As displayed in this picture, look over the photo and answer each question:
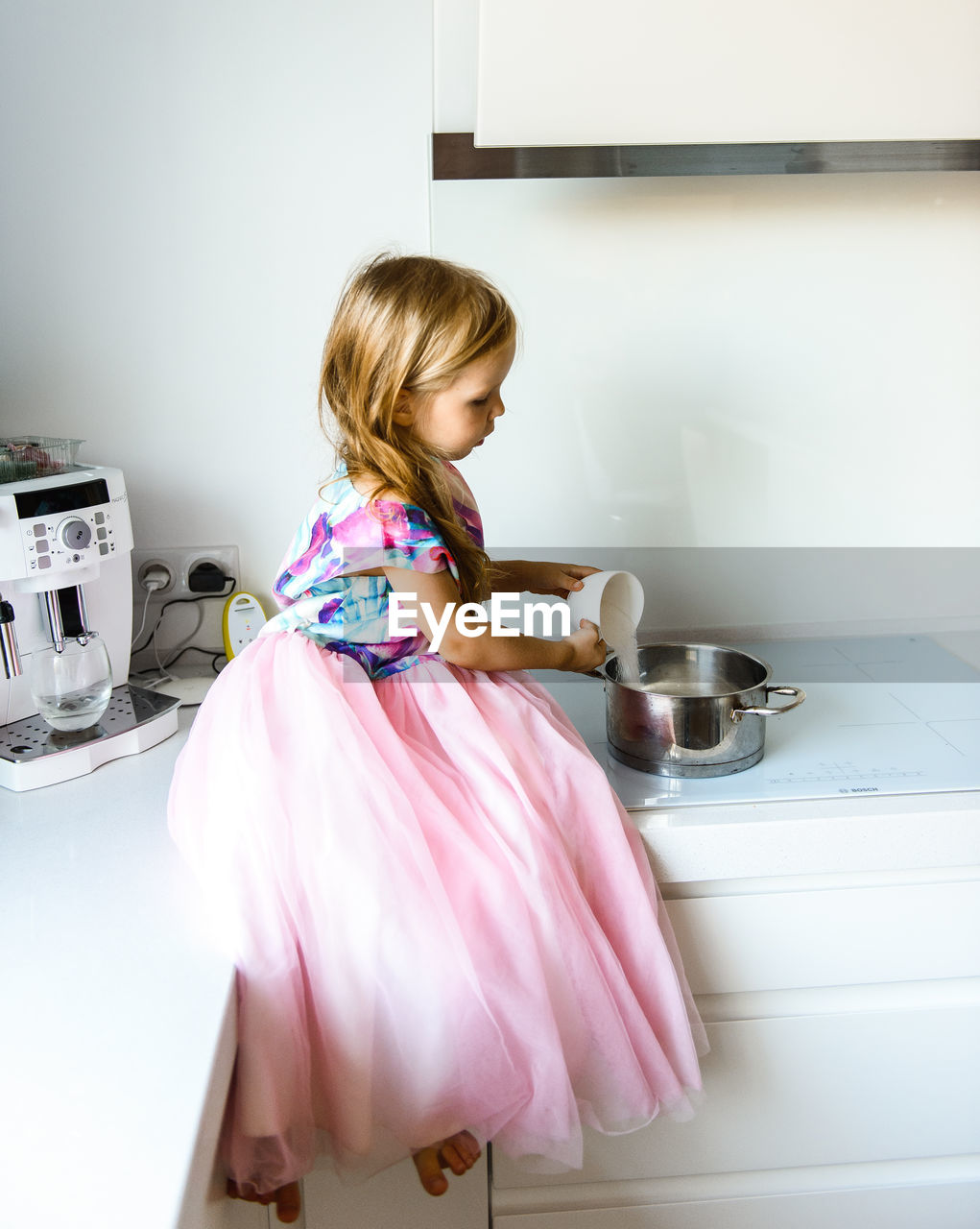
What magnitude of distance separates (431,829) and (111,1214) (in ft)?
1.41

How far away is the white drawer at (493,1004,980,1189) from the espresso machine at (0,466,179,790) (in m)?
0.63

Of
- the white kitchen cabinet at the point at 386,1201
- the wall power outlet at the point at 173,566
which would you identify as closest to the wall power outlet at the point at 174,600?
the wall power outlet at the point at 173,566

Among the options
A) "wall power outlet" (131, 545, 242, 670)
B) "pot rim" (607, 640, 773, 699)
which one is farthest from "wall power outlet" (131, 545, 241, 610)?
"pot rim" (607, 640, 773, 699)

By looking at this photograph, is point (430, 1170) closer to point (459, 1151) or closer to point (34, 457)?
point (459, 1151)

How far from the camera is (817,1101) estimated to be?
3.74 ft

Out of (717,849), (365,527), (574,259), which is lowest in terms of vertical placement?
(717,849)

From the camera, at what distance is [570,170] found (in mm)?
1168

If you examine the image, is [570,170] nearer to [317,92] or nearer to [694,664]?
[317,92]

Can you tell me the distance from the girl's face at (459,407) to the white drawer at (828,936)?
1.73ft

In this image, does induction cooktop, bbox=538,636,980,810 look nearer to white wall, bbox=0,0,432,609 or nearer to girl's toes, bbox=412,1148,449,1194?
girl's toes, bbox=412,1148,449,1194

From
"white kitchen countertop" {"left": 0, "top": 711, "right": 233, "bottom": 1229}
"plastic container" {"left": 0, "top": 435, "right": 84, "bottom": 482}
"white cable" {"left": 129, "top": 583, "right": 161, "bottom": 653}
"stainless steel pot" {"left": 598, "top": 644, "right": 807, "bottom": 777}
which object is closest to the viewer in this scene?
"white kitchen countertop" {"left": 0, "top": 711, "right": 233, "bottom": 1229}

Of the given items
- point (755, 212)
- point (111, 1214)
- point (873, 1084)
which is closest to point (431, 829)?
point (111, 1214)

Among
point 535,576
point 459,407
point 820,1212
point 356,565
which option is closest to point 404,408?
point 459,407

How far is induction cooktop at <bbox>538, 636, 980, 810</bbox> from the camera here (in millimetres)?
1096
